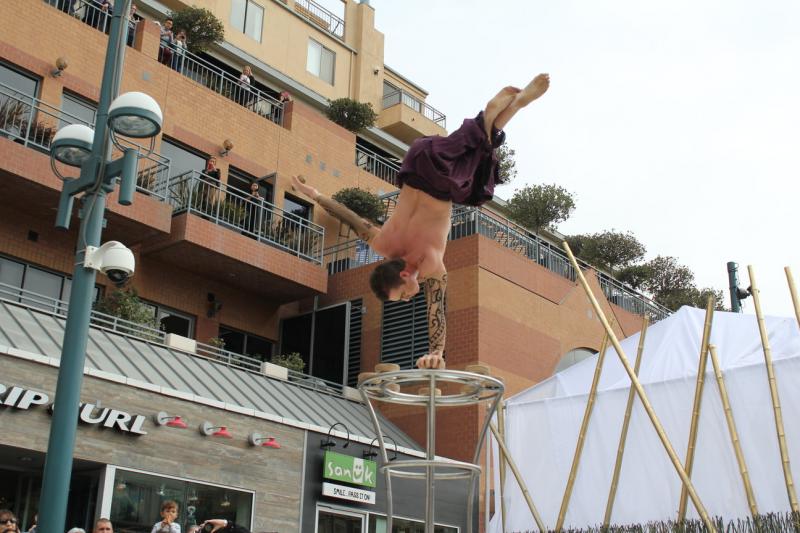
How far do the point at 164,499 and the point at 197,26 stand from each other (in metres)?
12.5

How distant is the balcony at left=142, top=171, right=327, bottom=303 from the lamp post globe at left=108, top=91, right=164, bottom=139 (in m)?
9.22

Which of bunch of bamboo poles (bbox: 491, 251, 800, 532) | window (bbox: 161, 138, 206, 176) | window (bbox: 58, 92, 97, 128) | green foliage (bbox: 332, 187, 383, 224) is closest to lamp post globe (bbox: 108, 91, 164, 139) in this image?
bunch of bamboo poles (bbox: 491, 251, 800, 532)

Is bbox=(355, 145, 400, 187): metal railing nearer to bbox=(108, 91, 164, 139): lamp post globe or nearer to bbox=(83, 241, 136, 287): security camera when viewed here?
bbox=(108, 91, 164, 139): lamp post globe

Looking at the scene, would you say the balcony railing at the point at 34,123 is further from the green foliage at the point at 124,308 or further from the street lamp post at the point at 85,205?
the street lamp post at the point at 85,205

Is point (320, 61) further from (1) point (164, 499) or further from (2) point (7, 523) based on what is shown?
(2) point (7, 523)

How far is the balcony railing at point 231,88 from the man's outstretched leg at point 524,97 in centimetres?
1557

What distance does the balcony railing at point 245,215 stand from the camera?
1736cm

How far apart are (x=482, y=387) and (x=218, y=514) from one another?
729 centimetres

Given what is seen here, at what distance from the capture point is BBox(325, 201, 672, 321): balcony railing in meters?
18.4

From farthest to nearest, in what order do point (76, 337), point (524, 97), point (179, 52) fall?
point (179, 52)
point (76, 337)
point (524, 97)

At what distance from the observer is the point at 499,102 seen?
558cm

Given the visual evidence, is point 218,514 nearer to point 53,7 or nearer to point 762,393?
point 762,393

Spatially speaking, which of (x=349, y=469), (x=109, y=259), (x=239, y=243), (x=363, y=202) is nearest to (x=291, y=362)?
(x=239, y=243)

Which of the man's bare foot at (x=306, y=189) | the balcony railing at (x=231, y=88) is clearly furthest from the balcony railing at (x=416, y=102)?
the man's bare foot at (x=306, y=189)
